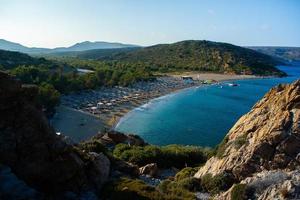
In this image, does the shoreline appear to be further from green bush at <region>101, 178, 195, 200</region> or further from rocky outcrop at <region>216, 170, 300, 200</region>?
rocky outcrop at <region>216, 170, 300, 200</region>

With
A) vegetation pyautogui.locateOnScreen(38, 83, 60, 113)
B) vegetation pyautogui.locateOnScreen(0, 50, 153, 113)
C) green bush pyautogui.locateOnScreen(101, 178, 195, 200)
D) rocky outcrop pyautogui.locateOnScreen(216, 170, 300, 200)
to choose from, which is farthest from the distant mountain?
rocky outcrop pyautogui.locateOnScreen(216, 170, 300, 200)

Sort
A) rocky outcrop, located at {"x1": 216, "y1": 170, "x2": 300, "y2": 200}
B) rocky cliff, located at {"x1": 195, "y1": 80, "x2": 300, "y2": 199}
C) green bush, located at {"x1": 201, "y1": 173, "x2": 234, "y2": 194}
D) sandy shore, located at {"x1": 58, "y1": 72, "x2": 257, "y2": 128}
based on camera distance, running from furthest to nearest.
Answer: sandy shore, located at {"x1": 58, "y1": 72, "x2": 257, "y2": 128} < green bush, located at {"x1": 201, "y1": 173, "x2": 234, "y2": 194} < rocky cliff, located at {"x1": 195, "y1": 80, "x2": 300, "y2": 199} < rocky outcrop, located at {"x1": 216, "y1": 170, "x2": 300, "y2": 200}

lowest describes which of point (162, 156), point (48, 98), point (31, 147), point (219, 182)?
point (162, 156)

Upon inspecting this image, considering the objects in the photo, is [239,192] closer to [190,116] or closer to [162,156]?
[162,156]

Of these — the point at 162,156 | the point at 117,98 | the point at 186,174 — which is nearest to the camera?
the point at 186,174

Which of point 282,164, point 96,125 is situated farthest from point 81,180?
point 96,125

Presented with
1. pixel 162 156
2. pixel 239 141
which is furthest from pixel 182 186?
pixel 162 156
